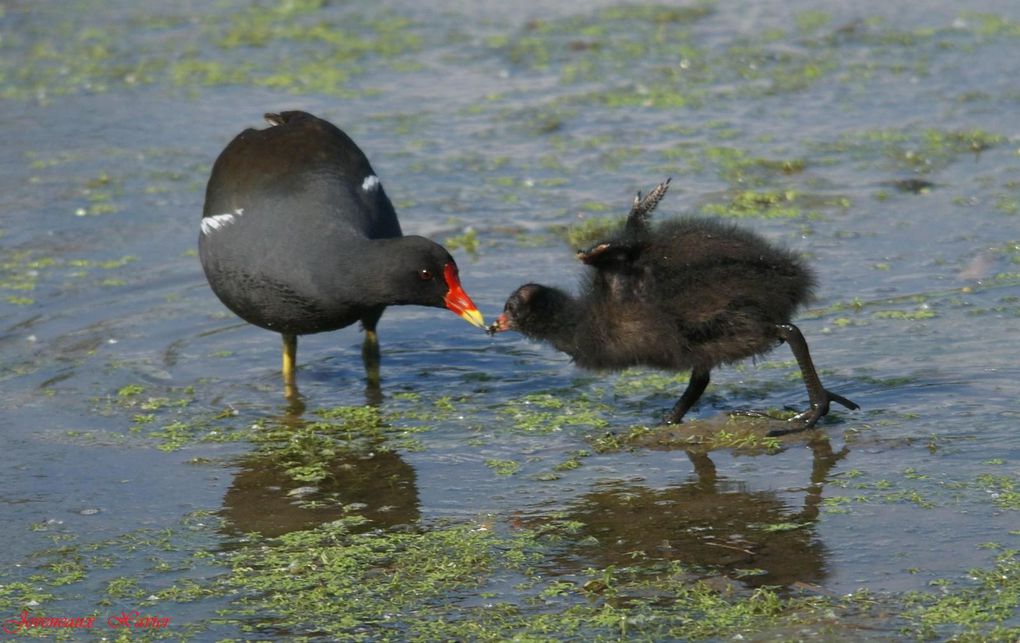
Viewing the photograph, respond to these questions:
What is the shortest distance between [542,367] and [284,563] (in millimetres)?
2027

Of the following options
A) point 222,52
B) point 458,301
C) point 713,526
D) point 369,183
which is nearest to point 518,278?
point 369,183

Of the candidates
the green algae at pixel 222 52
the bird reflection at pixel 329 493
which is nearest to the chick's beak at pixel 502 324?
the bird reflection at pixel 329 493

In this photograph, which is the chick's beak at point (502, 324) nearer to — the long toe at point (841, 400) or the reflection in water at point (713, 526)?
the reflection in water at point (713, 526)

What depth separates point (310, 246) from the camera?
18.7 ft

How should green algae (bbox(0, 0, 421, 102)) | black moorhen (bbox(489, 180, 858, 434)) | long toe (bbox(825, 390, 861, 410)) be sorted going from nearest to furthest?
black moorhen (bbox(489, 180, 858, 434))
long toe (bbox(825, 390, 861, 410))
green algae (bbox(0, 0, 421, 102))

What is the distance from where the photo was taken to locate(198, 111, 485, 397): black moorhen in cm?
558

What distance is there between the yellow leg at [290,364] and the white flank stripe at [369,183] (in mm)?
661

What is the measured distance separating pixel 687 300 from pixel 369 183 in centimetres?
166

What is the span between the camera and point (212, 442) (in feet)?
18.2

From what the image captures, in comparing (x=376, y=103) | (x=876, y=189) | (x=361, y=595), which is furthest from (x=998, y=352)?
(x=376, y=103)

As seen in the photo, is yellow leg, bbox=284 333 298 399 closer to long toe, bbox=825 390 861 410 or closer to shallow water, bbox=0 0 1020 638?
shallow water, bbox=0 0 1020 638
